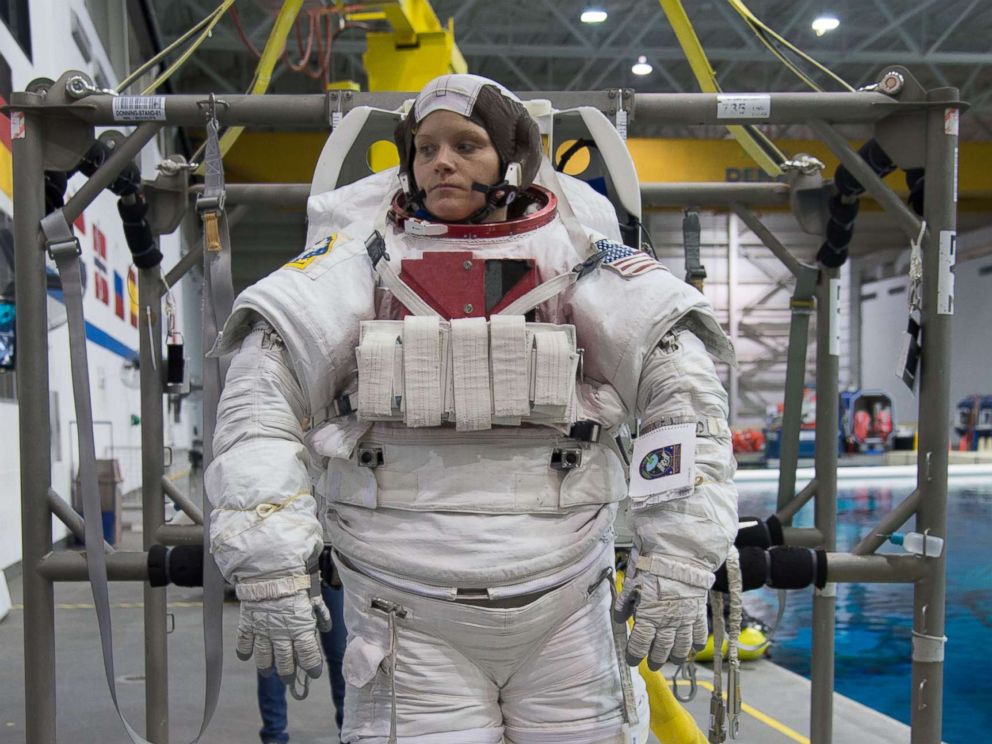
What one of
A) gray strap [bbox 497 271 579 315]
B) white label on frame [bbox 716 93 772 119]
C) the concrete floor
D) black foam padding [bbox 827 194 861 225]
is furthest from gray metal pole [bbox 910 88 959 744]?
the concrete floor

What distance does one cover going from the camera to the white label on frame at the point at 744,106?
2.11 m

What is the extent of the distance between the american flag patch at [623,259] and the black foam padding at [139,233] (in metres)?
1.56

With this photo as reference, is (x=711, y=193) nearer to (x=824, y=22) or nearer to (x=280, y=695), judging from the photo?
(x=280, y=695)

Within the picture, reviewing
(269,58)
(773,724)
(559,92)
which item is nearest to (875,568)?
(559,92)

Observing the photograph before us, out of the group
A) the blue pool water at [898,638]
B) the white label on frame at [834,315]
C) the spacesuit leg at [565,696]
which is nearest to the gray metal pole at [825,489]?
the white label on frame at [834,315]

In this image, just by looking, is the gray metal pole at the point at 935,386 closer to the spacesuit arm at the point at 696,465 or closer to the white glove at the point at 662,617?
the spacesuit arm at the point at 696,465

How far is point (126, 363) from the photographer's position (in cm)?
1077

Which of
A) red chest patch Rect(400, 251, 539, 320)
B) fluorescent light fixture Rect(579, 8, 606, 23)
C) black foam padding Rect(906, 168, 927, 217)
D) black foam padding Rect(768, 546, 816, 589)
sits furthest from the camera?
fluorescent light fixture Rect(579, 8, 606, 23)

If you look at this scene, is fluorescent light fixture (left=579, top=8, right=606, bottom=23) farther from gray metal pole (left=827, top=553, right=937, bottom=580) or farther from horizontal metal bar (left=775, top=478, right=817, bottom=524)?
gray metal pole (left=827, top=553, right=937, bottom=580)

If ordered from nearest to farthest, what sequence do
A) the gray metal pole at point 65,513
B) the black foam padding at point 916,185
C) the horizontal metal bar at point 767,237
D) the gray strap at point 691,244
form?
the gray metal pole at point 65,513 < the black foam padding at point 916,185 < the gray strap at point 691,244 < the horizontal metal bar at point 767,237

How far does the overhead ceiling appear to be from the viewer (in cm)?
1331

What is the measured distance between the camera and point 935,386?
212cm

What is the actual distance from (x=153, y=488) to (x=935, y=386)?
7.08 feet

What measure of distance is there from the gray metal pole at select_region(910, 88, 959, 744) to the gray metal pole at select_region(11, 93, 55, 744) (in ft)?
6.34
